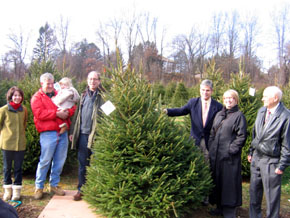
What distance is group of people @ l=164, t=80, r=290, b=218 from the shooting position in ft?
11.1

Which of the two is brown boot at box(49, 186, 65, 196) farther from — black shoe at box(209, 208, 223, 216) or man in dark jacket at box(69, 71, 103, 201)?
black shoe at box(209, 208, 223, 216)

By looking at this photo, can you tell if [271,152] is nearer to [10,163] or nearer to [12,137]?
[12,137]

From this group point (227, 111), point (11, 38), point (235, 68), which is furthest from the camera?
point (11, 38)

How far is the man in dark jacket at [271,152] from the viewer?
334cm

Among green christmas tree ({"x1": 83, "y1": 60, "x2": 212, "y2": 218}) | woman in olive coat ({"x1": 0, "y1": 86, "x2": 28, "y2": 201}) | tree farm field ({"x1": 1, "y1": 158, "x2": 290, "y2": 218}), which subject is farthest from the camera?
woman in olive coat ({"x1": 0, "y1": 86, "x2": 28, "y2": 201})

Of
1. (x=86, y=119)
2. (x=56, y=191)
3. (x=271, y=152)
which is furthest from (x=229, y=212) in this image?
(x=56, y=191)

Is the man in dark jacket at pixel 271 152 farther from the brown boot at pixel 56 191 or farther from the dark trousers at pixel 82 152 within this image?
the brown boot at pixel 56 191

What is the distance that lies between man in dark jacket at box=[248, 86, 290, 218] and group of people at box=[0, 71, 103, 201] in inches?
107

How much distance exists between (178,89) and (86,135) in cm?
1562

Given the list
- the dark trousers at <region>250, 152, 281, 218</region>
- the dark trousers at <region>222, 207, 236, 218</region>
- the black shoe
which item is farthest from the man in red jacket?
the dark trousers at <region>250, 152, 281, 218</region>

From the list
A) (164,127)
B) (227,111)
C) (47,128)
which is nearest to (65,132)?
(47,128)

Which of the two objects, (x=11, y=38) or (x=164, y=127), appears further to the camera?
(x=11, y=38)

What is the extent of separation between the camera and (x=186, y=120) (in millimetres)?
6941

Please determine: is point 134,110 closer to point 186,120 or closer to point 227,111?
point 227,111
